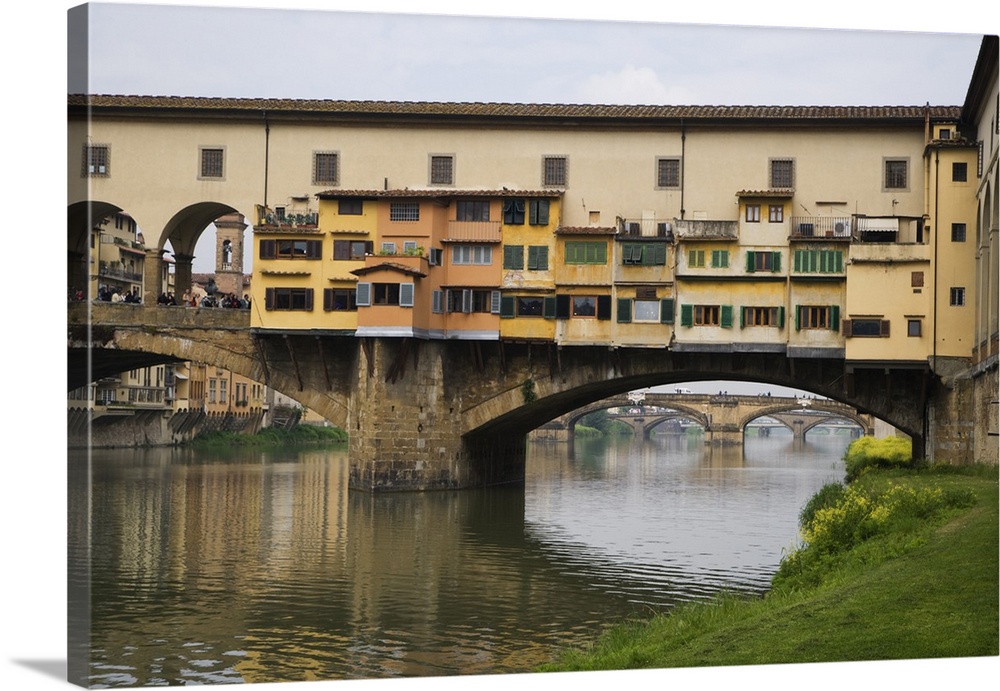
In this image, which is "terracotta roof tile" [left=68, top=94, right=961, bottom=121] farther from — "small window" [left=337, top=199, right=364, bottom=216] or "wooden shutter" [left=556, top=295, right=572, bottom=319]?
"wooden shutter" [left=556, top=295, right=572, bottom=319]

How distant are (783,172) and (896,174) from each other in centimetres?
310

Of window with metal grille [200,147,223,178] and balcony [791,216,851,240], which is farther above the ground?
window with metal grille [200,147,223,178]

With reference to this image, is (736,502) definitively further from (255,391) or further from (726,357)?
(255,391)

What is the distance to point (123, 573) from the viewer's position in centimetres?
2350

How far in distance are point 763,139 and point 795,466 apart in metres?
31.9

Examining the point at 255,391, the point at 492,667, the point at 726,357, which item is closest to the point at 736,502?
the point at 726,357

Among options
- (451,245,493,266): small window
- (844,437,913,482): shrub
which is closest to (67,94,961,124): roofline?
(451,245,493,266): small window

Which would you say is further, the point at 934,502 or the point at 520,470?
the point at 520,470

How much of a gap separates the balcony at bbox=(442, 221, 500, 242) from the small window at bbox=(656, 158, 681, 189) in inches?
195

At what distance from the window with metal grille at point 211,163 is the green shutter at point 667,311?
13647mm

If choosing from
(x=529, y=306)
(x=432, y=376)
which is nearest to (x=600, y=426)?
(x=529, y=306)

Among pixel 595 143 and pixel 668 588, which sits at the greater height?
pixel 595 143

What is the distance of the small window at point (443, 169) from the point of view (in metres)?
39.9

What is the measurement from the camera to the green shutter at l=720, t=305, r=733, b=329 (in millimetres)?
39219
